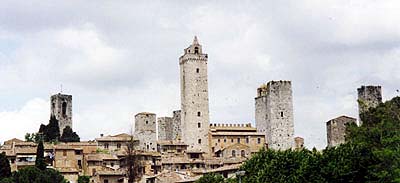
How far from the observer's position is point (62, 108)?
123500 millimetres

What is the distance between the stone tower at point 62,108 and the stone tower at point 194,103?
905 inches

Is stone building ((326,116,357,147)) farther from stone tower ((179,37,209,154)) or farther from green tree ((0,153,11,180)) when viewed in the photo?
green tree ((0,153,11,180))

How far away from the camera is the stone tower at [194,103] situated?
104500 mm

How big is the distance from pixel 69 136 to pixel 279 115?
27.5 metres

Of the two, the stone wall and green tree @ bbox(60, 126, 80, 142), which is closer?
green tree @ bbox(60, 126, 80, 142)

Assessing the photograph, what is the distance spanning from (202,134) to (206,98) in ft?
15.4

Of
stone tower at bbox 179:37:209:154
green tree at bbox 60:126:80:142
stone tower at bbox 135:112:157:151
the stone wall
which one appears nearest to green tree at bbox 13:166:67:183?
stone tower at bbox 135:112:157:151

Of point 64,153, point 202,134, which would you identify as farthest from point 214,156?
point 64,153

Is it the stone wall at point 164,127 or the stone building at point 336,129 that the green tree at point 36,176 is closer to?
the stone building at point 336,129

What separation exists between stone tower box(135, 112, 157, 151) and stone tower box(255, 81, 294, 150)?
13.9 meters

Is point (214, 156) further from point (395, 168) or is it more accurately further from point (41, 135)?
point (395, 168)

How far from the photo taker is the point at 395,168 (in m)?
44.8

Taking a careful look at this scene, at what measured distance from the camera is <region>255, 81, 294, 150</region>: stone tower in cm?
10181

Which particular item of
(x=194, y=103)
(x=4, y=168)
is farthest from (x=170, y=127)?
(x=4, y=168)
